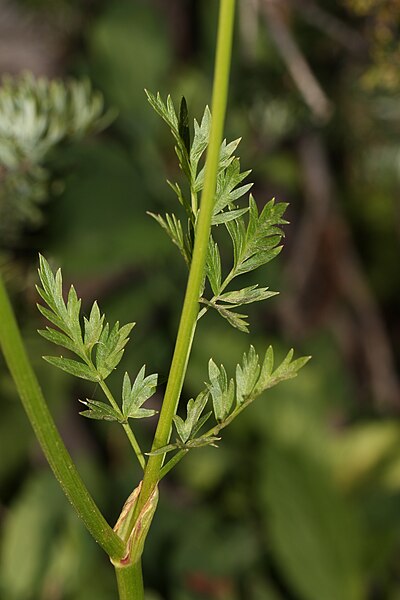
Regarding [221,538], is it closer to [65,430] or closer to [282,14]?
[65,430]

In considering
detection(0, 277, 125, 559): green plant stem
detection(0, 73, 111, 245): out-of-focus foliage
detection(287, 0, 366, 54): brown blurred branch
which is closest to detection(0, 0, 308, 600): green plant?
detection(0, 277, 125, 559): green plant stem

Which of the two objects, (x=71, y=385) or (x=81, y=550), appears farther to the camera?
(x=71, y=385)

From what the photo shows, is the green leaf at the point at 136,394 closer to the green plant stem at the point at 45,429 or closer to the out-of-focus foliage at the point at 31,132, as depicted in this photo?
the green plant stem at the point at 45,429

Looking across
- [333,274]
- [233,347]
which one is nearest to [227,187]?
[233,347]

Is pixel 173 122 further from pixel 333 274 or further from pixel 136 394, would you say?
pixel 333 274

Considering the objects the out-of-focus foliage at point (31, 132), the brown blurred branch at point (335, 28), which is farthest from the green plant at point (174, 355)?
the brown blurred branch at point (335, 28)

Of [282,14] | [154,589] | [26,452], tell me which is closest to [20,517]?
[26,452]
